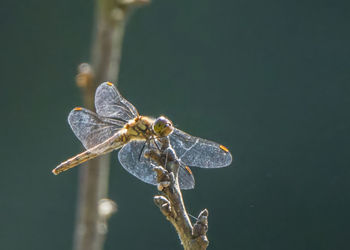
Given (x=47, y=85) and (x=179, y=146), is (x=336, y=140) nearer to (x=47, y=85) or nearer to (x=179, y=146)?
(x=179, y=146)

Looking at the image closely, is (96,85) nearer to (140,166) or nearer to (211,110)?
(140,166)

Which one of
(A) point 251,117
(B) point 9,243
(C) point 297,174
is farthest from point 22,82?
(C) point 297,174

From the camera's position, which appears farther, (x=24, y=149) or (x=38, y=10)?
(x=38, y=10)

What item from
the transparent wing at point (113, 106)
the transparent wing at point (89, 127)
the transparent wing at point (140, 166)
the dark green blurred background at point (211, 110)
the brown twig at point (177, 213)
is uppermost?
the dark green blurred background at point (211, 110)

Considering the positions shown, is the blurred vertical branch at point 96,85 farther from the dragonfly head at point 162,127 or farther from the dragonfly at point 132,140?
the dragonfly head at point 162,127

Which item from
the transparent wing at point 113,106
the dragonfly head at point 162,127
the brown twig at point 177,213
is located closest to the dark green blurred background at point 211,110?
the transparent wing at point 113,106

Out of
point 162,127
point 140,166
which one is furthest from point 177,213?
point 140,166
